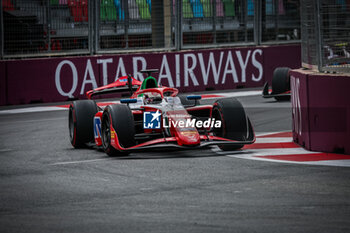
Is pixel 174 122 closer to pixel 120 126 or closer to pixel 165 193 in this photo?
pixel 120 126

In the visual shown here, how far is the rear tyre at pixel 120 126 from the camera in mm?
9148

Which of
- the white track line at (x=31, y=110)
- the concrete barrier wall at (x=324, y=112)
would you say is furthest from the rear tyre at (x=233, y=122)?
the white track line at (x=31, y=110)

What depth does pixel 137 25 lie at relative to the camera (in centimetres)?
1928

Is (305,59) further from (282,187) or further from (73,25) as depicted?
(73,25)

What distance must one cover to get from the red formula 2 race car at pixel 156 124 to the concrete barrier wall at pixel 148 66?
22.5ft

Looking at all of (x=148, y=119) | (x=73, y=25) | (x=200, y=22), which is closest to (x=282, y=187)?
(x=148, y=119)

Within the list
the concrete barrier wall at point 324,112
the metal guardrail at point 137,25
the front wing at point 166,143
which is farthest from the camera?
the metal guardrail at point 137,25

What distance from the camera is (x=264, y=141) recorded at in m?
10.5

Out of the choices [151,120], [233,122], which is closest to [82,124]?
[151,120]

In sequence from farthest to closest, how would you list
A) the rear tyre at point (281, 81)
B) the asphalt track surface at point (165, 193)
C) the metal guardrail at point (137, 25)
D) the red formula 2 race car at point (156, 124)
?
the metal guardrail at point (137, 25)
the rear tyre at point (281, 81)
the red formula 2 race car at point (156, 124)
the asphalt track surface at point (165, 193)

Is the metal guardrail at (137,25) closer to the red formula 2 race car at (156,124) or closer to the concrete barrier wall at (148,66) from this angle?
the concrete barrier wall at (148,66)

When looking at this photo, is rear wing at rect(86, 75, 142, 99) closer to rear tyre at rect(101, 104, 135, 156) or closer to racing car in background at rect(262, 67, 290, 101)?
rear tyre at rect(101, 104, 135, 156)

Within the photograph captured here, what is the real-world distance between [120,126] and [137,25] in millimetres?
10434

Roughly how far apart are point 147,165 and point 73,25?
10153 millimetres
